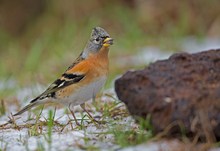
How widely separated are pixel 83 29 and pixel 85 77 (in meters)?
5.20

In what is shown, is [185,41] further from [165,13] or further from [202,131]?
[202,131]

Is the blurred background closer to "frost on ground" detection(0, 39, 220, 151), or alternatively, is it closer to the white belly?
"frost on ground" detection(0, 39, 220, 151)

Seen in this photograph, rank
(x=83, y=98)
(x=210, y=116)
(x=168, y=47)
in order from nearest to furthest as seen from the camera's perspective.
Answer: (x=210, y=116) < (x=83, y=98) < (x=168, y=47)

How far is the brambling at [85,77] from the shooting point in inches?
169

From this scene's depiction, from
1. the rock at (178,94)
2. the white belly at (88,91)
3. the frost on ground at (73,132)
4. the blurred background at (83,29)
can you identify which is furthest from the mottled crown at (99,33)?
the blurred background at (83,29)

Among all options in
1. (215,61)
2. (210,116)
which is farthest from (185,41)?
(210,116)

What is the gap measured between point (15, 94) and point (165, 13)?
361 centimetres

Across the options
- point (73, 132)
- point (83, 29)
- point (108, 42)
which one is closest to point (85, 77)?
point (108, 42)

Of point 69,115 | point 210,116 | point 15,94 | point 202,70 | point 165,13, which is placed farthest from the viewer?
point 165,13

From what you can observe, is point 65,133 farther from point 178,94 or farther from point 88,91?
point 178,94

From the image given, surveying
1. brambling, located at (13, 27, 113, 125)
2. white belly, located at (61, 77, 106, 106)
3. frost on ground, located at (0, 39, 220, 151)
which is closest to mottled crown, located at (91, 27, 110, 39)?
brambling, located at (13, 27, 113, 125)

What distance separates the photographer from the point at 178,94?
11.4 ft

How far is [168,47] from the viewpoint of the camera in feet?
25.6

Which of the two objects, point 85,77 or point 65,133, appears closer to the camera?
point 65,133
